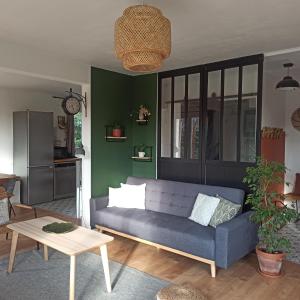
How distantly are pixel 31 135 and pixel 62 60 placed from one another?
2.47 metres

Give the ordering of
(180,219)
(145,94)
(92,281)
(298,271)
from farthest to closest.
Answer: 1. (145,94)
2. (180,219)
3. (298,271)
4. (92,281)

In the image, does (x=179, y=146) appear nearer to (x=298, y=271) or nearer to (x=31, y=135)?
(x=298, y=271)

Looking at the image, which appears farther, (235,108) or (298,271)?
(235,108)

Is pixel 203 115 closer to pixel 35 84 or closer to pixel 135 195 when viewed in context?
pixel 135 195

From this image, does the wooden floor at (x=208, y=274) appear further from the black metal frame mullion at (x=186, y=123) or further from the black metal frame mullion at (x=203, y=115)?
the black metal frame mullion at (x=186, y=123)

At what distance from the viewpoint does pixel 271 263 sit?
2.89 metres

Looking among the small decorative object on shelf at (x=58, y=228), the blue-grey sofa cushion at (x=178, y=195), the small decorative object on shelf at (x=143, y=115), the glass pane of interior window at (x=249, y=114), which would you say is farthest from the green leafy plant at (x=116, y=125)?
the small decorative object on shelf at (x=58, y=228)

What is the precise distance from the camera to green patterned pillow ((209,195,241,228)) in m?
3.15

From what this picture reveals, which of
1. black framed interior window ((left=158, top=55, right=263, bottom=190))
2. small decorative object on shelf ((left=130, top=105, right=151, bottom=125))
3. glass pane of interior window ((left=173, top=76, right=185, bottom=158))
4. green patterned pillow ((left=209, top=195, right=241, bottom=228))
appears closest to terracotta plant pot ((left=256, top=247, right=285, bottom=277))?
green patterned pillow ((left=209, top=195, right=241, bottom=228))

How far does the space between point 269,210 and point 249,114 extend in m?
1.29

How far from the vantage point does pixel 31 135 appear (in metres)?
5.82

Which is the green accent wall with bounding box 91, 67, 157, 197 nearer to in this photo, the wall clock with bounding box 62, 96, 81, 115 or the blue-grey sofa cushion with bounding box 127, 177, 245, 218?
the wall clock with bounding box 62, 96, 81, 115

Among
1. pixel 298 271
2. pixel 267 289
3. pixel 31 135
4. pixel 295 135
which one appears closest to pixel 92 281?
pixel 267 289

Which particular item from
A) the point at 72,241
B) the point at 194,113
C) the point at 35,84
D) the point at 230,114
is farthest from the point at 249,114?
the point at 35,84
